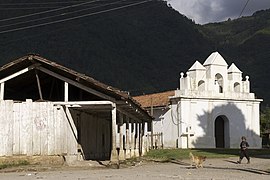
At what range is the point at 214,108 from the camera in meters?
47.7

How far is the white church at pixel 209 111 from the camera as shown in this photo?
4644 centimetres

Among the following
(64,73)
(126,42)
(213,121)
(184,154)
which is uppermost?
(126,42)

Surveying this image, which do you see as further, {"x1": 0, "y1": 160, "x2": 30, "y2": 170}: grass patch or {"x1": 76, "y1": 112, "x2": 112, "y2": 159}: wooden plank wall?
{"x1": 76, "y1": 112, "x2": 112, "y2": 159}: wooden plank wall

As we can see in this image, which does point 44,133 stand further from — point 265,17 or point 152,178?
point 265,17

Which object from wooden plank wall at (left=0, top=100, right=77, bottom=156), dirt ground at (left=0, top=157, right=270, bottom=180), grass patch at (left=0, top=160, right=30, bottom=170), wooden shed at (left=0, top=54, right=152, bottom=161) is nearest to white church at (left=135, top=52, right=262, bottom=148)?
wooden shed at (left=0, top=54, right=152, bottom=161)

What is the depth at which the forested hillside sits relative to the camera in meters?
78.4

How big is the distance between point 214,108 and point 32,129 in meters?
27.2

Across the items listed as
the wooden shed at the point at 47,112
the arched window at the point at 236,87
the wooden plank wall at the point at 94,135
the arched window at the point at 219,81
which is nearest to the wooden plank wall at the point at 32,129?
the wooden shed at the point at 47,112

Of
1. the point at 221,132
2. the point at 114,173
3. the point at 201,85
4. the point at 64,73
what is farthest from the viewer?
the point at 221,132

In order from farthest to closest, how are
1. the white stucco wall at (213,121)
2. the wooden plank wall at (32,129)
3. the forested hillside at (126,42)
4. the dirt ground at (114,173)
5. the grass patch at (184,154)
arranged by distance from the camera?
the forested hillside at (126,42), the white stucco wall at (213,121), the grass patch at (184,154), the wooden plank wall at (32,129), the dirt ground at (114,173)

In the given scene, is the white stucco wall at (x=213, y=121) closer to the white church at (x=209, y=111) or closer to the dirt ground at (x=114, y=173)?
the white church at (x=209, y=111)

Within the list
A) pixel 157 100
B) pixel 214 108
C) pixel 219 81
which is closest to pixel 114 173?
pixel 214 108

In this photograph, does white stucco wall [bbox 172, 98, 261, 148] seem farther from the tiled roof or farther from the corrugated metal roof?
the corrugated metal roof

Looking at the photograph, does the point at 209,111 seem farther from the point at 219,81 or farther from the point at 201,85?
the point at 219,81
